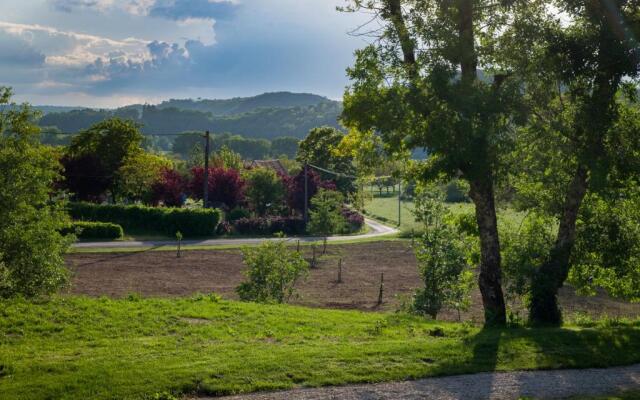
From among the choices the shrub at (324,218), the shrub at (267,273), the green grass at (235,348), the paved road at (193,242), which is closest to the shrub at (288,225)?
the paved road at (193,242)

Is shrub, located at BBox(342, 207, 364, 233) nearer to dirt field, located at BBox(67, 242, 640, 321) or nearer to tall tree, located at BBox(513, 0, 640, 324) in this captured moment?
dirt field, located at BBox(67, 242, 640, 321)

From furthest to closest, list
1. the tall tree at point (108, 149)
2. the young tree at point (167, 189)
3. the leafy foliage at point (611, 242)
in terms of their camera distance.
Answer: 1. the young tree at point (167, 189)
2. the tall tree at point (108, 149)
3. the leafy foliage at point (611, 242)

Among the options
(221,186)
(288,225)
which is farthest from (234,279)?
(221,186)

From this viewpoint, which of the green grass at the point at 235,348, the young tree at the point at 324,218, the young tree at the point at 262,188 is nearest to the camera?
the green grass at the point at 235,348

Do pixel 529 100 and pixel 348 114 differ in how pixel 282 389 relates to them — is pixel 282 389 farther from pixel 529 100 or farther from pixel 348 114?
pixel 529 100

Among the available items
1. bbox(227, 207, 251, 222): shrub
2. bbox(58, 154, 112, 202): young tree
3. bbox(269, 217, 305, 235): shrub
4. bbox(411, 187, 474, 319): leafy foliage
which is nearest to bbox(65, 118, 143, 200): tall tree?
bbox(58, 154, 112, 202): young tree

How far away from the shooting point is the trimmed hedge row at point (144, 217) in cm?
4884

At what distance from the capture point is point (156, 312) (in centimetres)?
1568

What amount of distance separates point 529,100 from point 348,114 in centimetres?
445

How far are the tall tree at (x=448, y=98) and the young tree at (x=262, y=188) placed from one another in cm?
4368

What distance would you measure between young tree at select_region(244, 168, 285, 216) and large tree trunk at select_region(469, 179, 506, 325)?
145ft

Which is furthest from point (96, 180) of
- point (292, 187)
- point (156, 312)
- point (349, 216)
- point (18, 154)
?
point (156, 312)

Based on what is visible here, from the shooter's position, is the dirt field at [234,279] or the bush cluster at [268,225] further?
the bush cluster at [268,225]

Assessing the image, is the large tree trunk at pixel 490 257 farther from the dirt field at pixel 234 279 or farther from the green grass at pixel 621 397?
the dirt field at pixel 234 279
